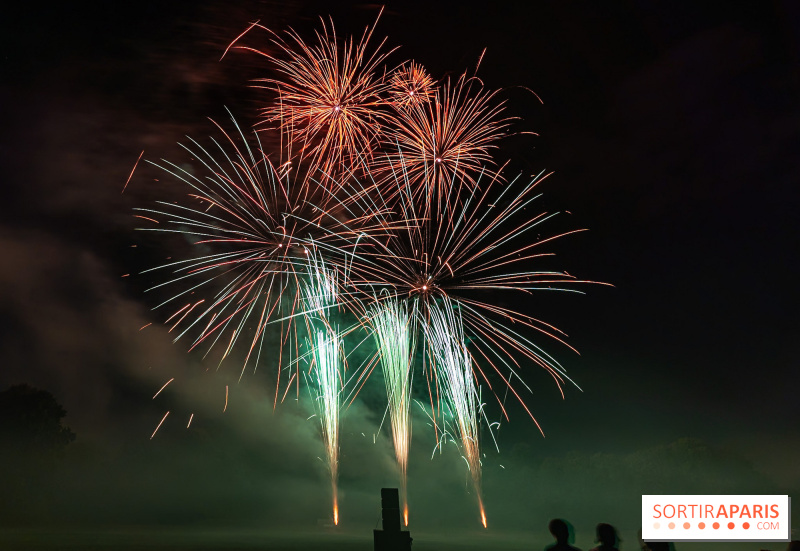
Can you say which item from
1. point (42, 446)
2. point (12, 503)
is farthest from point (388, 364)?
point (12, 503)

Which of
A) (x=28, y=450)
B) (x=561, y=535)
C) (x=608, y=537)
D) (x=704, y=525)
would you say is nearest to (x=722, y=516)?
(x=704, y=525)

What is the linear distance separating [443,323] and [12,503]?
191 feet

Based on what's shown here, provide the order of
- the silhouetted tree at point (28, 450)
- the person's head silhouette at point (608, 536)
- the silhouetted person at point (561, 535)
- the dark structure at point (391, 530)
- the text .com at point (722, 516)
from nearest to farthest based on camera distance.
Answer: the silhouetted person at point (561, 535), the person's head silhouette at point (608, 536), the text .com at point (722, 516), the dark structure at point (391, 530), the silhouetted tree at point (28, 450)

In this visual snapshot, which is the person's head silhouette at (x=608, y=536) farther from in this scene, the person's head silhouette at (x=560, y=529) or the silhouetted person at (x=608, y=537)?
the person's head silhouette at (x=560, y=529)

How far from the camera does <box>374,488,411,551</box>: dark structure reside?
13000mm

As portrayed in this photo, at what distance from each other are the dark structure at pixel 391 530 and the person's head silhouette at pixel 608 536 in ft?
18.2

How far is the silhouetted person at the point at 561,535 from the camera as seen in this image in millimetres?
7996

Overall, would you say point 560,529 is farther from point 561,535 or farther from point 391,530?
point 391,530

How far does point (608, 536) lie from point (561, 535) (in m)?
0.58

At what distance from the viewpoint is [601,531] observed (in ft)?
26.9

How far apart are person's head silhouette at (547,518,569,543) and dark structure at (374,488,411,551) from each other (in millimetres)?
5320

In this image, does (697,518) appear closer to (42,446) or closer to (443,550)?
(42,446)

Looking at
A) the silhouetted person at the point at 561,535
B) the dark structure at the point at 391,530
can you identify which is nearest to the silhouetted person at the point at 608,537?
the silhouetted person at the point at 561,535

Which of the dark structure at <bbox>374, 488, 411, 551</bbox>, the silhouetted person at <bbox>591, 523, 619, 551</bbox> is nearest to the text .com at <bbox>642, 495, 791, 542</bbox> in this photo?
the silhouetted person at <bbox>591, 523, 619, 551</bbox>
